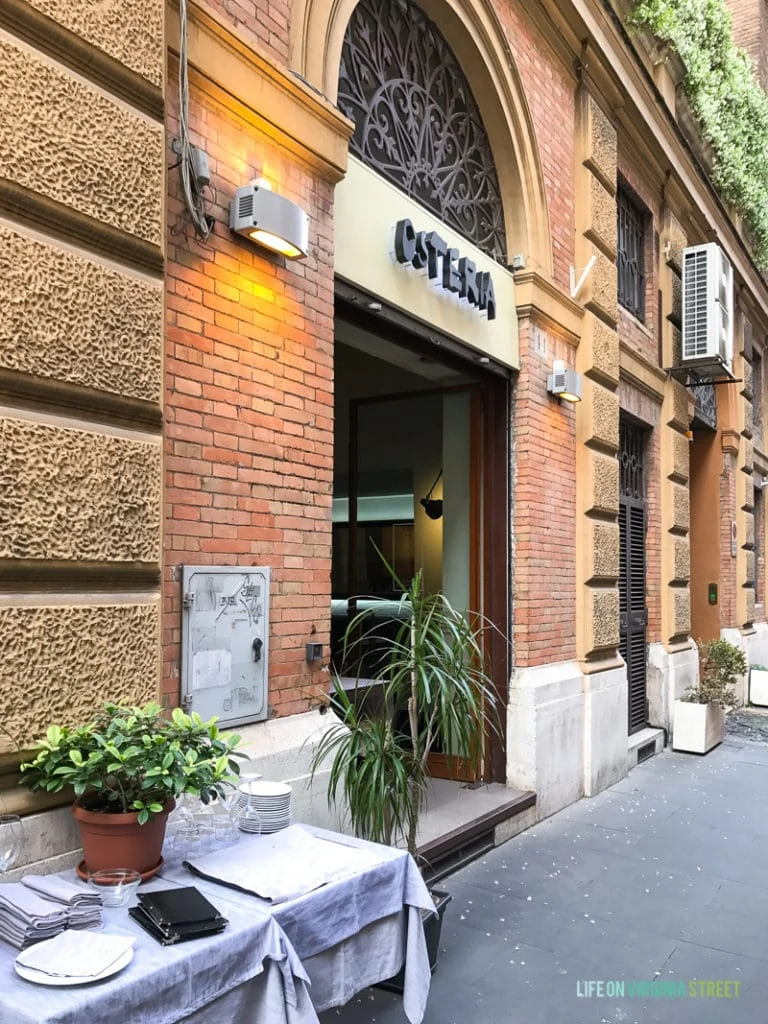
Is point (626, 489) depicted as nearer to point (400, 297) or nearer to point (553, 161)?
point (553, 161)

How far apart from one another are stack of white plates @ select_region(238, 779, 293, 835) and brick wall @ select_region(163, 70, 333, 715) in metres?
0.64

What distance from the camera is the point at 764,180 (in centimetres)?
1389

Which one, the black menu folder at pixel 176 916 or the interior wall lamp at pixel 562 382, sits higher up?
the interior wall lamp at pixel 562 382

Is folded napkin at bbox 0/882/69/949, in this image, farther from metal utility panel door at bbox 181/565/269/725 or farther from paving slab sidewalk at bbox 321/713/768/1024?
paving slab sidewalk at bbox 321/713/768/1024

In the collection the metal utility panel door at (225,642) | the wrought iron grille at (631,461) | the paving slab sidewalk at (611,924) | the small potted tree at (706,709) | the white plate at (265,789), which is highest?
the wrought iron grille at (631,461)

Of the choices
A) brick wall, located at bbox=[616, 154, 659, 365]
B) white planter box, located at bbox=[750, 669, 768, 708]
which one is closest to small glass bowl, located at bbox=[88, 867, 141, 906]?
brick wall, located at bbox=[616, 154, 659, 365]

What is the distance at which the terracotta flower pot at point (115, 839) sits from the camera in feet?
9.12

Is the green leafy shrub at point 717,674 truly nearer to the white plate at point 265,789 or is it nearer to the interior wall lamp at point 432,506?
the interior wall lamp at point 432,506

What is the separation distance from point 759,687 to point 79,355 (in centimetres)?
1355

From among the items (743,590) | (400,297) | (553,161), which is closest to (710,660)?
(743,590)

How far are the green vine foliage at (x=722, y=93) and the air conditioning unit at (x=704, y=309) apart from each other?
2.06 metres

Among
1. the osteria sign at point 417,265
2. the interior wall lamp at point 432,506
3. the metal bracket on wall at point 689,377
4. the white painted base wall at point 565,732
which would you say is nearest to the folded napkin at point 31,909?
the osteria sign at point 417,265

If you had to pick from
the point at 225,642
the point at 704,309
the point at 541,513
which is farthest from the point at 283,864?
the point at 704,309

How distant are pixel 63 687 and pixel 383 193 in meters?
3.88
